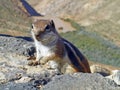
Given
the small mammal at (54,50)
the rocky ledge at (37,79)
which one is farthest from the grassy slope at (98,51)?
the small mammal at (54,50)

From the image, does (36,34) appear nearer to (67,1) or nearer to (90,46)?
(90,46)

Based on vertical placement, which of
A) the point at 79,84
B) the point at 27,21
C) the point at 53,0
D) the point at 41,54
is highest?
the point at 53,0

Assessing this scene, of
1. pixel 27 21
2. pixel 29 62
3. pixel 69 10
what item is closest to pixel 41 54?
pixel 29 62

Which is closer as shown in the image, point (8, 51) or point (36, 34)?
point (36, 34)

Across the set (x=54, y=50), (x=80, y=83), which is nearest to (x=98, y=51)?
(x=54, y=50)

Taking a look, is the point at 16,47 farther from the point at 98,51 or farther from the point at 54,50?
the point at 98,51

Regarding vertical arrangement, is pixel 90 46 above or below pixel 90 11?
below

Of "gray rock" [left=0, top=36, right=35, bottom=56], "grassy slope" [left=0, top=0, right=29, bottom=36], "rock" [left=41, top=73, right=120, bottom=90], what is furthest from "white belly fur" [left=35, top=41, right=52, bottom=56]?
"grassy slope" [left=0, top=0, right=29, bottom=36]

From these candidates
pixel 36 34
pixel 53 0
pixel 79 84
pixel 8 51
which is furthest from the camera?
pixel 53 0

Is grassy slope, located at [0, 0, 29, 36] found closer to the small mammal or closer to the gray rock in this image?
the gray rock
